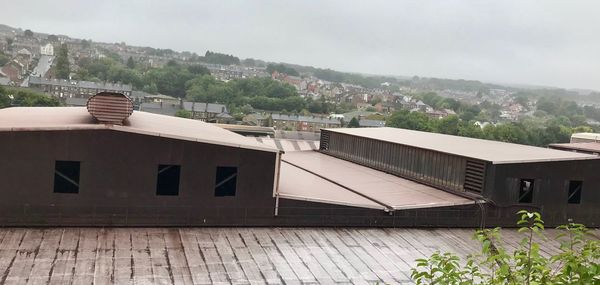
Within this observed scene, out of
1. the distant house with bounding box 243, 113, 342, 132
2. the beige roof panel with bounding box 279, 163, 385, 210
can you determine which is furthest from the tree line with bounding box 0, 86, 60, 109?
the beige roof panel with bounding box 279, 163, 385, 210

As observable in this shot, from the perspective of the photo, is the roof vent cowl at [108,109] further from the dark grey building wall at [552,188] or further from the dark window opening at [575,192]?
the dark window opening at [575,192]

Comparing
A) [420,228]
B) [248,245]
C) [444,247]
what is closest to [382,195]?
[420,228]

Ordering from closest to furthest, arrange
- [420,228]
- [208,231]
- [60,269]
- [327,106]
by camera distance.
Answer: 1. [60,269]
2. [208,231]
3. [420,228]
4. [327,106]

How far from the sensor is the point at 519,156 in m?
21.9

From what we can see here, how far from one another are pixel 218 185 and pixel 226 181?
0.94 feet

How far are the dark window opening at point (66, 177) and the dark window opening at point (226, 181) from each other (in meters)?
4.24

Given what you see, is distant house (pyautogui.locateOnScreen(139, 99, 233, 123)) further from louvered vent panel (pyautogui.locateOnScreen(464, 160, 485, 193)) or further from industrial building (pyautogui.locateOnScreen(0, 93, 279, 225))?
industrial building (pyautogui.locateOnScreen(0, 93, 279, 225))

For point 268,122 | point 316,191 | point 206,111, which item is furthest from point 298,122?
point 316,191

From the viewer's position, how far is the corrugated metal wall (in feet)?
74.1

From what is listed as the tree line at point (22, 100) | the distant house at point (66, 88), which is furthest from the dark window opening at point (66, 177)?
the distant house at point (66, 88)

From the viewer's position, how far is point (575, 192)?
2181cm

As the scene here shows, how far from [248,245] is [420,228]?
6.81m

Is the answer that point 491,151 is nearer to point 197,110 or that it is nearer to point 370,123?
point 197,110

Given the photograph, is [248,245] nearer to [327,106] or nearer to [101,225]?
[101,225]
